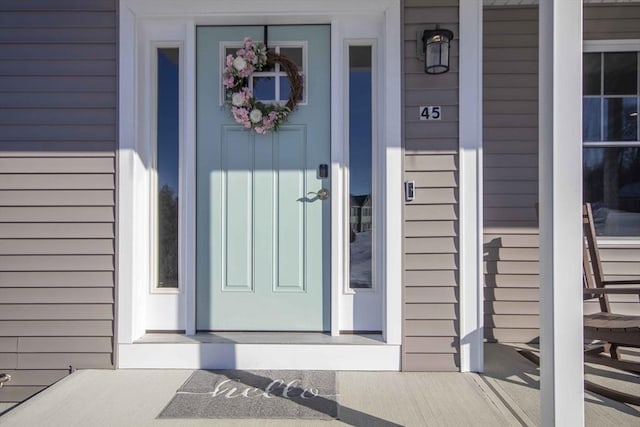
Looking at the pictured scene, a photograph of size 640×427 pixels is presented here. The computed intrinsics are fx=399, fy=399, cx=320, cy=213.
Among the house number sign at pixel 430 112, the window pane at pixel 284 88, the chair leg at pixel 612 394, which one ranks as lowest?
the chair leg at pixel 612 394

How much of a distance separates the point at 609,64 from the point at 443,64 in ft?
5.32

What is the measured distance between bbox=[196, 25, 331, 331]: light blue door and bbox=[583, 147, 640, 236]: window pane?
6.90 ft

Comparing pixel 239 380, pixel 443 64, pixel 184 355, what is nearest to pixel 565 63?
pixel 443 64

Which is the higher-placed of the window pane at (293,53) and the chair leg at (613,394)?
the window pane at (293,53)

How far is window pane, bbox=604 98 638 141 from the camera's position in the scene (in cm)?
306

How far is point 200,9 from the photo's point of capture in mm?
2518

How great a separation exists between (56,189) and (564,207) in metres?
2.78

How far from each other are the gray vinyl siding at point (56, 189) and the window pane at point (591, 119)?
338 centimetres

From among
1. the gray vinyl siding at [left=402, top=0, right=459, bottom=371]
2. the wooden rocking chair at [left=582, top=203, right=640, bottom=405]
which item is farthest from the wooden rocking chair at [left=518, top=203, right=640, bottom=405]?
the gray vinyl siding at [left=402, top=0, right=459, bottom=371]

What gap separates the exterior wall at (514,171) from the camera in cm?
299

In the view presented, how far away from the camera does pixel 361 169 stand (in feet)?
8.79

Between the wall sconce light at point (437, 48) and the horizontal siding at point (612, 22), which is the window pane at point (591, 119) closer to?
the horizontal siding at point (612, 22)

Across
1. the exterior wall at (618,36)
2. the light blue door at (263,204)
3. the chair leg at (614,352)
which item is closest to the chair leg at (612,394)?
the chair leg at (614,352)

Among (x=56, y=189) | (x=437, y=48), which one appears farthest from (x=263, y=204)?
(x=437, y=48)
